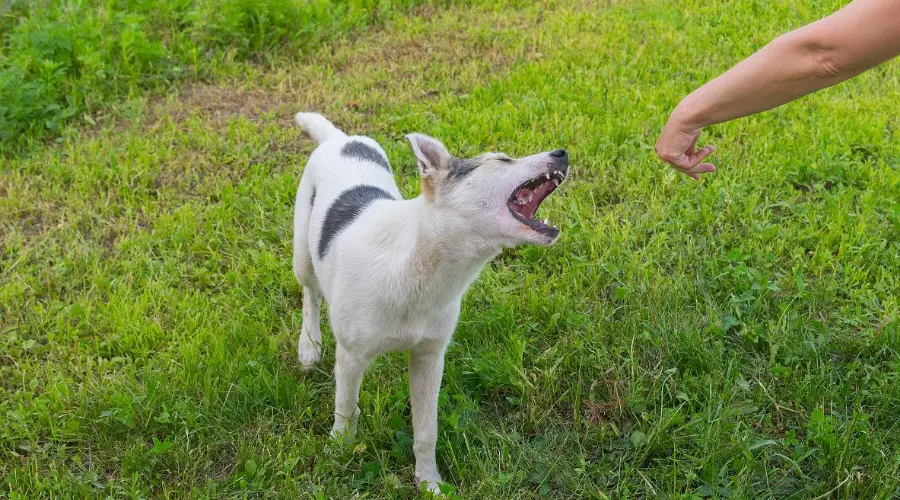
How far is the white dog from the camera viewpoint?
2750mm

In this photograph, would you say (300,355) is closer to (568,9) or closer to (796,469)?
(796,469)

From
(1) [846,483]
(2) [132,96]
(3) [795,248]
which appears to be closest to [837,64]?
(1) [846,483]

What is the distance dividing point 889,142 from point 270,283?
4220 millimetres

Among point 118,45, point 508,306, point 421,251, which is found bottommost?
point 508,306

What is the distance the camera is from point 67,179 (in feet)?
17.5

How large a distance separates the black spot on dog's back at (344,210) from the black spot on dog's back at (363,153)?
0.34 m

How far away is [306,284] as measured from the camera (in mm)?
3984

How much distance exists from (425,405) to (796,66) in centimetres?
189

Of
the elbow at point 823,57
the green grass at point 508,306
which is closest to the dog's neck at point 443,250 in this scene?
the green grass at point 508,306

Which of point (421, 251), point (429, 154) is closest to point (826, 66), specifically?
point (429, 154)

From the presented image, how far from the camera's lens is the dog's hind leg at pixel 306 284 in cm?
386

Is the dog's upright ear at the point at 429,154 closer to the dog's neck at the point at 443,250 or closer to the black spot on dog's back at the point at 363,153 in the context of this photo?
the dog's neck at the point at 443,250

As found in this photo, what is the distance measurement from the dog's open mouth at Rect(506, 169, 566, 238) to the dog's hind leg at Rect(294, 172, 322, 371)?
1333 mm

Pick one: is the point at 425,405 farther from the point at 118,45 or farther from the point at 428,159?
the point at 118,45
